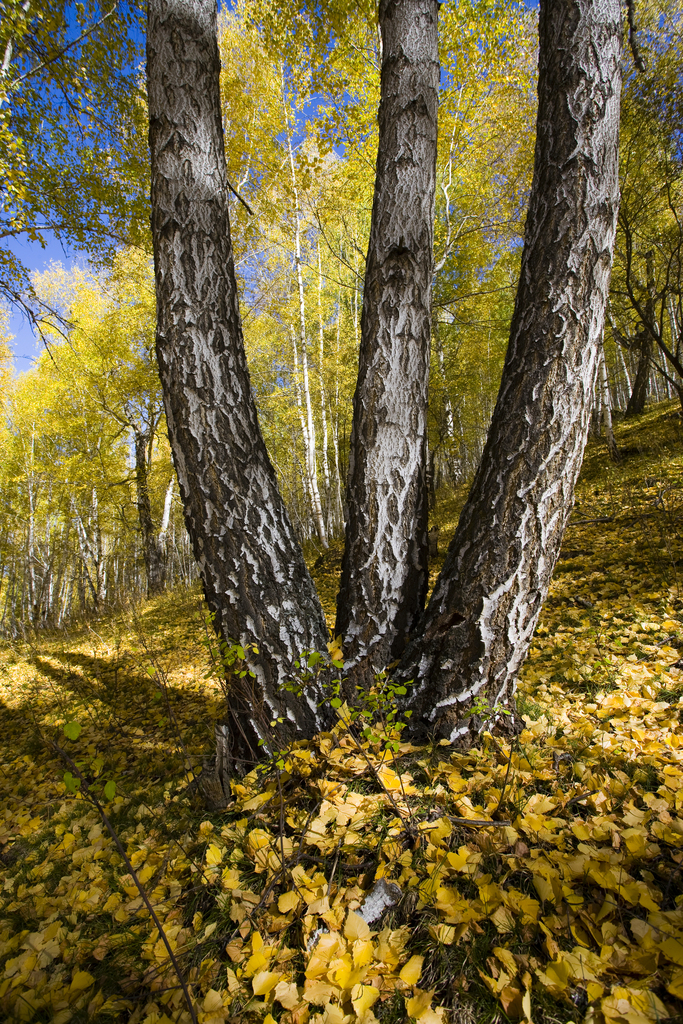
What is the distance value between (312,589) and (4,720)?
4696 millimetres

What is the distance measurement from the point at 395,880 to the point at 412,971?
0.25 metres

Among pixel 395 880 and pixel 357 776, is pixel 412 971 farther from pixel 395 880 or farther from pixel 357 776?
pixel 357 776

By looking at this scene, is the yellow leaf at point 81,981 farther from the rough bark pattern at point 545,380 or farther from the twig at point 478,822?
the rough bark pattern at point 545,380

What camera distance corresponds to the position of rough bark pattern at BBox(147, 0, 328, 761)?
181cm

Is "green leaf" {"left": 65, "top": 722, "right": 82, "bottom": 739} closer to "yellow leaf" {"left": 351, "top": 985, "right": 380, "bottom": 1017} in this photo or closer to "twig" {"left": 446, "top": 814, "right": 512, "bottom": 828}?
"yellow leaf" {"left": 351, "top": 985, "right": 380, "bottom": 1017}

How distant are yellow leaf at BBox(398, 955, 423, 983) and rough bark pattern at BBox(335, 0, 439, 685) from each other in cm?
104

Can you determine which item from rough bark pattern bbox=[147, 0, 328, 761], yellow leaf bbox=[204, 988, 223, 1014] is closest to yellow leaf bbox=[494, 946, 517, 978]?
yellow leaf bbox=[204, 988, 223, 1014]

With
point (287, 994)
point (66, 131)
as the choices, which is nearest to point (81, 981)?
point (287, 994)

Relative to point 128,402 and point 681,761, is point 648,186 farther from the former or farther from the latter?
point 128,402

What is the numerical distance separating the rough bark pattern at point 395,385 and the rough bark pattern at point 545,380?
1.05 ft

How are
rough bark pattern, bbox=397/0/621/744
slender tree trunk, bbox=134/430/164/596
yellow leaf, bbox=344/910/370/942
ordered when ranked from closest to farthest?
yellow leaf, bbox=344/910/370/942 → rough bark pattern, bbox=397/0/621/744 → slender tree trunk, bbox=134/430/164/596

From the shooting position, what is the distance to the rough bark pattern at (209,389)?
1.81 m

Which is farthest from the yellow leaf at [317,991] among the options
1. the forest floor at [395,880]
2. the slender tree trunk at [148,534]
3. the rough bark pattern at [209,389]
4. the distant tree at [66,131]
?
the slender tree trunk at [148,534]

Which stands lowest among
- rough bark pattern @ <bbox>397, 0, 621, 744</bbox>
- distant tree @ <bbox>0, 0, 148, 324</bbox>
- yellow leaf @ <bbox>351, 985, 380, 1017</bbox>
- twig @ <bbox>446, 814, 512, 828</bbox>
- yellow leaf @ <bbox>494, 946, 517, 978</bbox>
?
yellow leaf @ <bbox>351, 985, 380, 1017</bbox>
